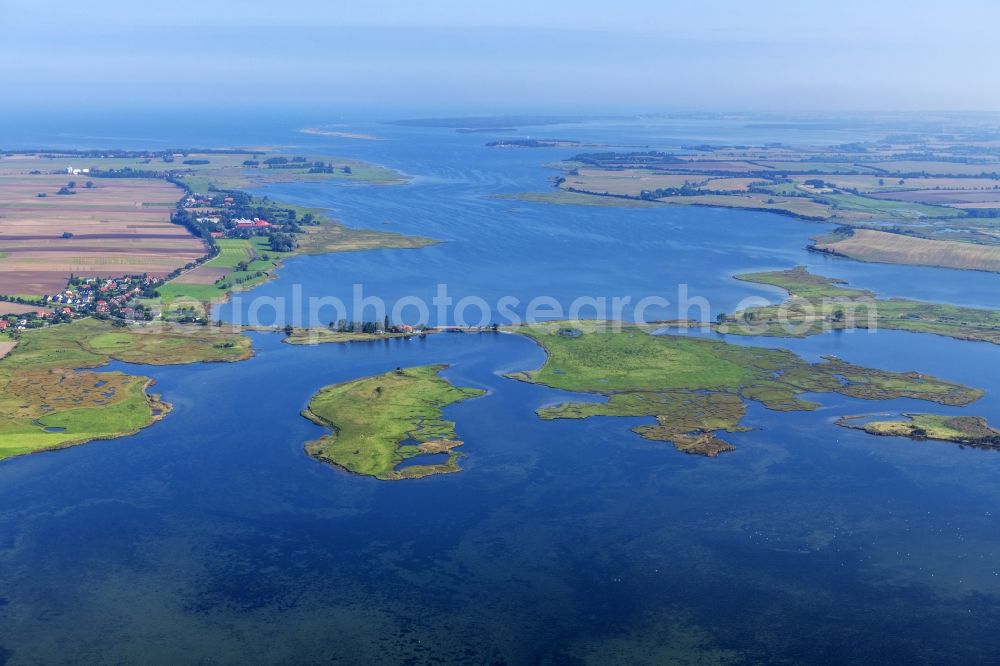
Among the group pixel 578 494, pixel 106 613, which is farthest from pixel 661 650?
pixel 106 613

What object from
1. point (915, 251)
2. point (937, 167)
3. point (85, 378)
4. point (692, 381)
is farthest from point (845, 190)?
point (85, 378)

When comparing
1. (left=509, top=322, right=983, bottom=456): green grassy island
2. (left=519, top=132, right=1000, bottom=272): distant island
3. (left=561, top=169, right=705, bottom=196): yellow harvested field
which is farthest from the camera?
(left=561, top=169, right=705, bottom=196): yellow harvested field

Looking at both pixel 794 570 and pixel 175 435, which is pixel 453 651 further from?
pixel 175 435

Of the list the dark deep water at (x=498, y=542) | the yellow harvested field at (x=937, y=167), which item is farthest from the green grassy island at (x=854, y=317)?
the yellow harvested field at (x=937, y=167)

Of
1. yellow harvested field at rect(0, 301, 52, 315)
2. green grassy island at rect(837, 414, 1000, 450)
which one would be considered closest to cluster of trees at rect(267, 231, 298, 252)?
yellow harvested field at rect(0, 301, 52, 315)

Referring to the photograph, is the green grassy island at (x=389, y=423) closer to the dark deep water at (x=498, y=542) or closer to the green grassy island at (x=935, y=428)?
the dark deep water at (x=498, y=542)

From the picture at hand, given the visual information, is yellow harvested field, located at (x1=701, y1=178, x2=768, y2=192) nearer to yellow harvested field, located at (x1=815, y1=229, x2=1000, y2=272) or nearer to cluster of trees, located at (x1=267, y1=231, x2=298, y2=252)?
yellow harvested field, located at (x1=815, y1=229, x2=1000, y2=272)

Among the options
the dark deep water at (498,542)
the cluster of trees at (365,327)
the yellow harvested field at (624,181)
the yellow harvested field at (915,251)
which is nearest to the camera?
the dark deep water at (498,542)
